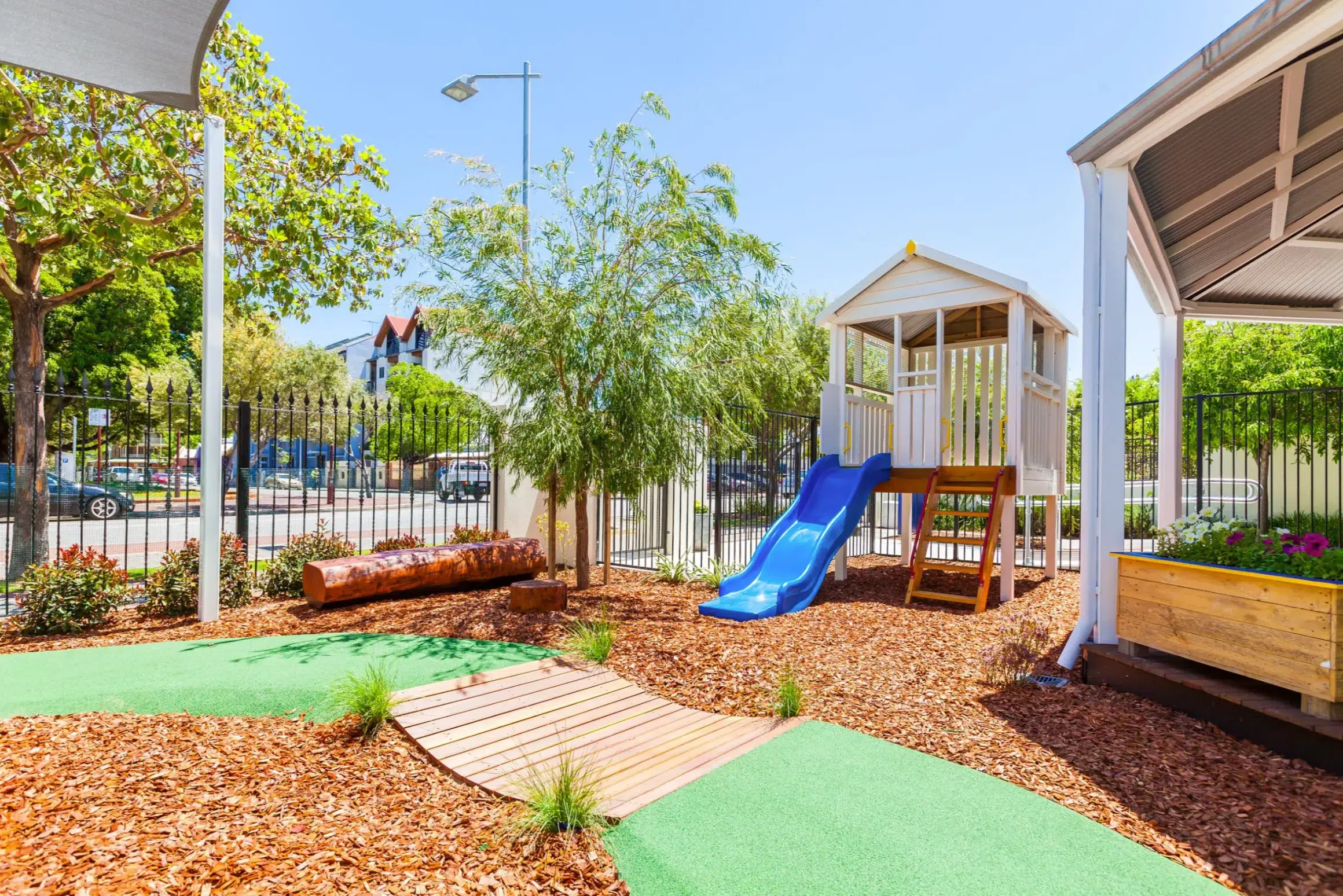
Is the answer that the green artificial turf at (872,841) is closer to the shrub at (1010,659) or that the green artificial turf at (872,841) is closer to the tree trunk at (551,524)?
the shrub at (1010,659)

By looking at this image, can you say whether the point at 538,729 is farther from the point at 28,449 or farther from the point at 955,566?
the point at 28,449

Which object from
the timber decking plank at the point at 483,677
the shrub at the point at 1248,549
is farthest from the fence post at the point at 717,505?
the shrub at the point at 1248,549

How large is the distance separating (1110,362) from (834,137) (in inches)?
203

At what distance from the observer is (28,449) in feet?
24.9

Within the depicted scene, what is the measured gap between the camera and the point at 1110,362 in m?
4.78

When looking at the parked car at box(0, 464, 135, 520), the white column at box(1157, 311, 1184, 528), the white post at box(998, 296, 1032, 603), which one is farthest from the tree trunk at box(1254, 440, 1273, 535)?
the parked car at box(0, 464, 135, 520)

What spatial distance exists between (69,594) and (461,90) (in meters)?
7.99

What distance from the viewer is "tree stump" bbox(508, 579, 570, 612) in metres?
6.29

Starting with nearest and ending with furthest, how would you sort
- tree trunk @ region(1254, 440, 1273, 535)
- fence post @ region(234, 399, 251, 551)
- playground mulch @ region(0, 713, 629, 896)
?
playground mulch @ region(0, 713, 629, 896)
fence post @ region(234, 399, 251, 551)
tree trunk @ region(1254, 440, 1273, 535)

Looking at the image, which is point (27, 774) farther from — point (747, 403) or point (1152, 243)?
point (1152, 243)

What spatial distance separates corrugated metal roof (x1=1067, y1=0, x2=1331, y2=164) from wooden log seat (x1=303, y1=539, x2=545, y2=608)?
6.35m

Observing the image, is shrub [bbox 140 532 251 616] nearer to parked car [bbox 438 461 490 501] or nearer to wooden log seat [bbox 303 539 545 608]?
wooden log seat [bbox 303 539 545 608]

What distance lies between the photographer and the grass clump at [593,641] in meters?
4.95

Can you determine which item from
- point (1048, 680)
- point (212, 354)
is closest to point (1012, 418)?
point (1048, 680)
